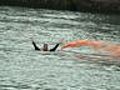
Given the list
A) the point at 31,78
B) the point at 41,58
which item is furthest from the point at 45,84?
the point at 41,58

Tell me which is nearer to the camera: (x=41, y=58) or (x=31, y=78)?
(x=31, y=78)

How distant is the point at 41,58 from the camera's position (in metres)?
60.4

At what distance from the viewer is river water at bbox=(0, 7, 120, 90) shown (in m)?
46.5

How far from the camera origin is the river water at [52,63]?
46500 millimetres

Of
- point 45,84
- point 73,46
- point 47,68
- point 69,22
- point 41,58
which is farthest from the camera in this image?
point 69,22

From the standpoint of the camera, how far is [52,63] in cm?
5766

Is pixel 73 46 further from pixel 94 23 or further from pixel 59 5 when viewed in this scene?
pixel 59 5

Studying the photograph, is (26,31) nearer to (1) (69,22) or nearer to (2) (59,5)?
(1) (69,22)

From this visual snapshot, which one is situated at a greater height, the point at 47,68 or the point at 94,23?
the point at 47,68

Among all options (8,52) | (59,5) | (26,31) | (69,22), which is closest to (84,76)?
(8,52)

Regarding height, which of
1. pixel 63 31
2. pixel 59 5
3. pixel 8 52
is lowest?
pixel 59 5

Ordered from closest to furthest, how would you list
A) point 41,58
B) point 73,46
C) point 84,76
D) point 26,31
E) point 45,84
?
1. point 45,84
2. point 84,76
3. point 41,58
4. point 73,46
5. point 26,31

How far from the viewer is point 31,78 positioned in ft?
159

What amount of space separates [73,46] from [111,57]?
392 inches
